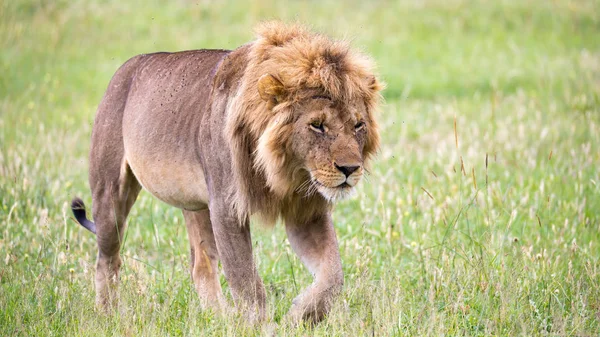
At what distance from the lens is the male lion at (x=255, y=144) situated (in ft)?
13.3

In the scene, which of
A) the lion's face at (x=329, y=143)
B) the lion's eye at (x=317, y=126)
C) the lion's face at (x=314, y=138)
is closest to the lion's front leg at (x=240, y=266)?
the lion's face at (x=314, y=138)

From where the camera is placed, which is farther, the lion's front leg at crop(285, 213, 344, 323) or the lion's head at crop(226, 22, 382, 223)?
the lion's front leg at crop(285, 213, 344, 323)

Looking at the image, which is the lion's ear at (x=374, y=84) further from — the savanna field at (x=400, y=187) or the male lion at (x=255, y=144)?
the savanna field at (x=400, y=187)

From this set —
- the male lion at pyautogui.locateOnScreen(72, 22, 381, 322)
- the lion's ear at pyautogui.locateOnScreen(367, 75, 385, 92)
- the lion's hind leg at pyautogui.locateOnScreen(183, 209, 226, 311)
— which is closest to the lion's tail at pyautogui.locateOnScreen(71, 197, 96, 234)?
the male lion at pyautogui.locateOnScreen(72, 22, 381, 322)

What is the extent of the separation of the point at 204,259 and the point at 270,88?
62.7 inches

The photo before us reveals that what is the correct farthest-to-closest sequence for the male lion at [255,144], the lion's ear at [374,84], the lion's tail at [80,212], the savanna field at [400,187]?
the lion's tail at [80,212] < the savanna field at [400,187] < the lion's ear at [374,84] < the male lion at [255,144]

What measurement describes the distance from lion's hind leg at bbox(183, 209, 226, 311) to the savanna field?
10 centimetres

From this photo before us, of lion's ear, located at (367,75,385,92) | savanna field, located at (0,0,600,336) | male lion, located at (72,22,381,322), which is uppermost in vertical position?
lion's ear, located at (367,75,385,92)

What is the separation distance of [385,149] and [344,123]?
4988mm

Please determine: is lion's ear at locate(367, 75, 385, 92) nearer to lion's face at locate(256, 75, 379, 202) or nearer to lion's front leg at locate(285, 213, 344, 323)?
lion's face at locate(256, 75, 379, 202)

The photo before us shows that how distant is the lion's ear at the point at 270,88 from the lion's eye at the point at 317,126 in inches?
7.8

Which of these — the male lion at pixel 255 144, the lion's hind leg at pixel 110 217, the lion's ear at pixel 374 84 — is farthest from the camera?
the lion's hind leg at pixel 110 217

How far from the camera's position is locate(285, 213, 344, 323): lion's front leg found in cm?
429

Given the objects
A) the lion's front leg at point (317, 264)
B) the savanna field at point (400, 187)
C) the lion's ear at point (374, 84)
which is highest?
the lion's ear at point (374, 84)
